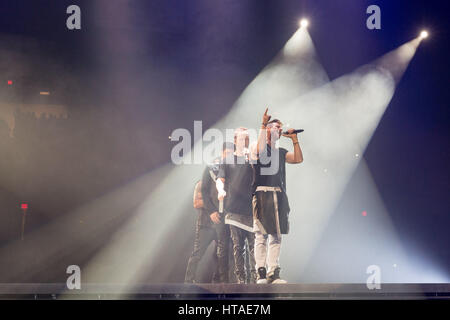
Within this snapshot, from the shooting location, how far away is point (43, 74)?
19.0ft

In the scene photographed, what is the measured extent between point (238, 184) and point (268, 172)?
41 centimetres

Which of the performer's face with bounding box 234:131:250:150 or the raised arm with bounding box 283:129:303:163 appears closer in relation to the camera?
the raised arm with bounding box 283:129:303:163

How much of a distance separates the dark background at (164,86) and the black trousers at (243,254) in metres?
1.30

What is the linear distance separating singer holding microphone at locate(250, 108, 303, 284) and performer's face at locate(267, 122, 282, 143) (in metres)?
0.04

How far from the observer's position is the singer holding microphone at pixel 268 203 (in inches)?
166

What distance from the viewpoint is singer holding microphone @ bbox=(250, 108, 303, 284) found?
4.21 meters

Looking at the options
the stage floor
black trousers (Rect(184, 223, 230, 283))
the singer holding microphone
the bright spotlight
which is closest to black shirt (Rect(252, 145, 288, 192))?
the singer holding microphone

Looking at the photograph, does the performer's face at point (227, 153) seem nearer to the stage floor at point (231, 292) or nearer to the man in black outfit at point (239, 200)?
the man in black outfit at point (239, 200)

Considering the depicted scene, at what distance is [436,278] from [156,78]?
4.86 m

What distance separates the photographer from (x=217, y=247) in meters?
4.58

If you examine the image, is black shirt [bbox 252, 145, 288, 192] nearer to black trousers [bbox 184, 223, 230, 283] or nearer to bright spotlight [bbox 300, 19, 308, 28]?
black trousers [bbox 184, 223, 230, 283]

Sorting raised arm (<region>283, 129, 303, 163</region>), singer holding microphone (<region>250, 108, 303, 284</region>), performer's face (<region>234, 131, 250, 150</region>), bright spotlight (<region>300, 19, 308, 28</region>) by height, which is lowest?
singer holding microphone (<region>250, 108, 303, 284</region>)
